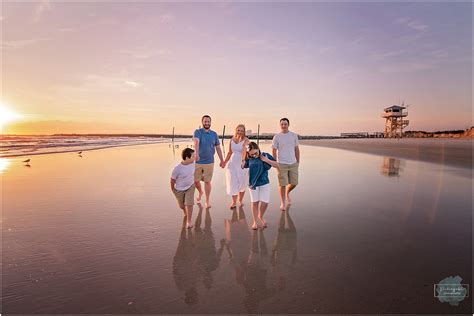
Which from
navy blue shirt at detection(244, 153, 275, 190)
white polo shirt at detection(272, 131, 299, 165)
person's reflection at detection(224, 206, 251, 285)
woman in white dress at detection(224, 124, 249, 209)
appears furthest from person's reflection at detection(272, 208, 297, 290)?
white polo shirt at detection(272, 131, 299, 165)

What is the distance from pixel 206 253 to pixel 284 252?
1.27 metres

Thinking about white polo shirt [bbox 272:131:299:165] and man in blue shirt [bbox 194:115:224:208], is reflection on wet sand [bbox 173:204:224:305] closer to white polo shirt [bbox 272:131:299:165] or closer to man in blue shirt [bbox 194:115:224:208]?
man in blue shirt [bbox 194:115:224:208]

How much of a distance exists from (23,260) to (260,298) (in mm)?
3554

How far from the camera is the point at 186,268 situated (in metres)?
3.39

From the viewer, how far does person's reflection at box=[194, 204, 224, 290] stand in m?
3.24

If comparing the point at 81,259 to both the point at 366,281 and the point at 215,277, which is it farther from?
the point at 366,281

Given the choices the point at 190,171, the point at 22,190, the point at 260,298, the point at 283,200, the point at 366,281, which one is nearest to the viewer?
the point at 260,298

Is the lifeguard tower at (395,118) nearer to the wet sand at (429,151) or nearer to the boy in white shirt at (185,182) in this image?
the wet sand at (429,151)

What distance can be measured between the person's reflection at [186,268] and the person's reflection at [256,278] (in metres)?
0.63

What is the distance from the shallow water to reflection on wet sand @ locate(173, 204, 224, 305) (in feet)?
0.06

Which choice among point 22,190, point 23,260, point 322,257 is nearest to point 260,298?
point 322,257

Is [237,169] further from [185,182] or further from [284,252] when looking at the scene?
[284,252]

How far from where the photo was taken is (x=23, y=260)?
3.56 m

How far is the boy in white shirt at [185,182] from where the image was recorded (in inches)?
198
